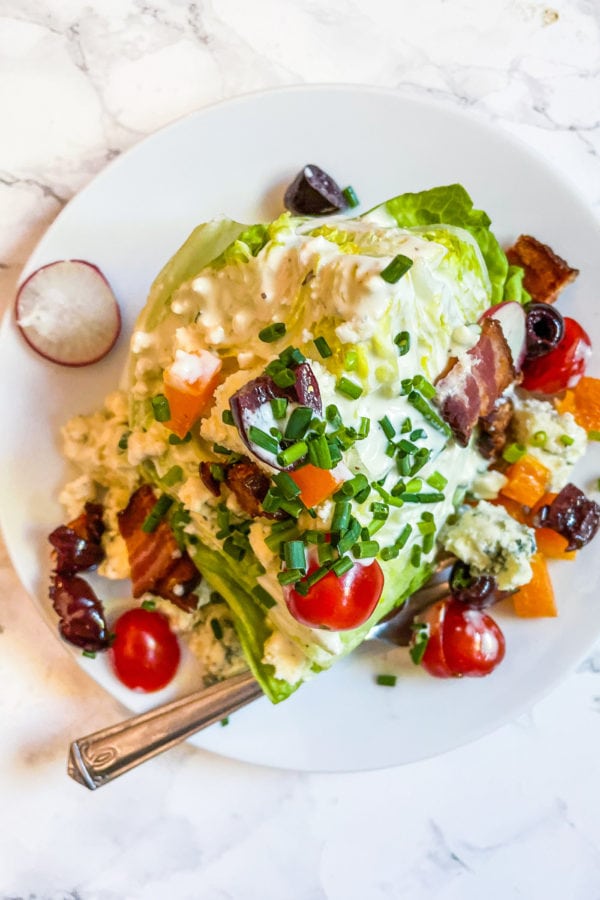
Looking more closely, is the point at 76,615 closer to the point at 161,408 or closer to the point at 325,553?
the point at 161,408

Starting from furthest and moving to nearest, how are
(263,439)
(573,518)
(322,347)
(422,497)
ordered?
(573,518) → (422,497) → (322,347) → (263,439)

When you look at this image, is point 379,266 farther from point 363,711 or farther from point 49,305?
point 363,711

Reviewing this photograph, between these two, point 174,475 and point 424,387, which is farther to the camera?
point 174,475

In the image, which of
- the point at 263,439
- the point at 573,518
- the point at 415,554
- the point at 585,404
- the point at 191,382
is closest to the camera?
the point at 263,439

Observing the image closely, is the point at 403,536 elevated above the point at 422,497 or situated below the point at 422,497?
below

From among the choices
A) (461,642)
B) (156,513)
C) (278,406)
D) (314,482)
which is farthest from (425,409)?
(156,513)

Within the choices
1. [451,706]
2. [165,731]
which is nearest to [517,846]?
[451,706]
